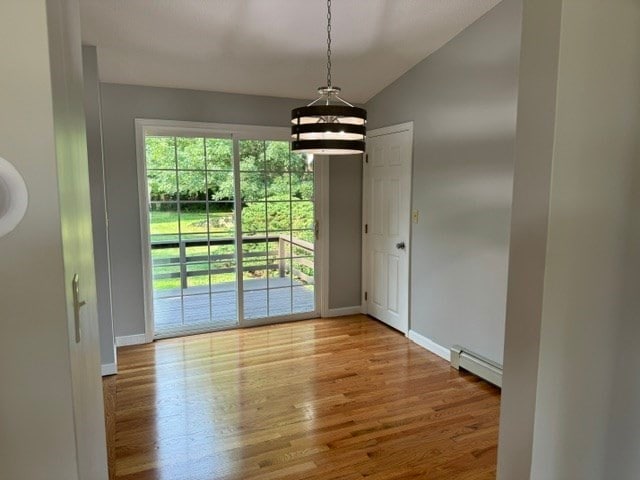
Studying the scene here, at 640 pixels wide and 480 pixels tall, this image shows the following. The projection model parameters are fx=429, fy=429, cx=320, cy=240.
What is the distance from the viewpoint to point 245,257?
4.50 m

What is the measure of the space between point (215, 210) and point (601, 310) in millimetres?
3621

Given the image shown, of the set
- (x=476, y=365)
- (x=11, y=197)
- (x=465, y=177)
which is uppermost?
(x=465, y=177)

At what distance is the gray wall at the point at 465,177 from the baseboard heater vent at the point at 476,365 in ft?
0.22

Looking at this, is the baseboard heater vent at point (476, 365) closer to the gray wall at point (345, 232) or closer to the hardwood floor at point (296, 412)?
the hardwood floor at point (296, 412)

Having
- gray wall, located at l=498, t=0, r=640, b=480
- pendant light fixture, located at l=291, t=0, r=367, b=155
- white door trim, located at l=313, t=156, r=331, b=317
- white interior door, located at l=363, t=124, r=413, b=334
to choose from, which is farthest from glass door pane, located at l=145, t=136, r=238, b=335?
gray wall, located at l=498, t=0, r=640, b=480

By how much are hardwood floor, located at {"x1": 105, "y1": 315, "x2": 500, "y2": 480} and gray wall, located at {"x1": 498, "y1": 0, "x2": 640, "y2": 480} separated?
3.60 ft

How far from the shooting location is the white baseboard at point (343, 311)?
496 centimetres

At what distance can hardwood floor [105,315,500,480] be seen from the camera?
2.31 metres

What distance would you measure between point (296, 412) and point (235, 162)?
2529 mm

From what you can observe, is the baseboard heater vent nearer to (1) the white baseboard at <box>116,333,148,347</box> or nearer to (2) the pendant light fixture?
(2) the pendant light fixture

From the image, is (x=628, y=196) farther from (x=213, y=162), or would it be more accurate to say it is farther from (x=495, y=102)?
(x=213, y=162)

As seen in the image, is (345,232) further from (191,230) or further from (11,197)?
(11,197)

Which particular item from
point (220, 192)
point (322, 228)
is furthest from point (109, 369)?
point (322, 228)

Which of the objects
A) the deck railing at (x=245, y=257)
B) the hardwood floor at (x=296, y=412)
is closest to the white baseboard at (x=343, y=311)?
the deck railing at (x=245, y=257)
